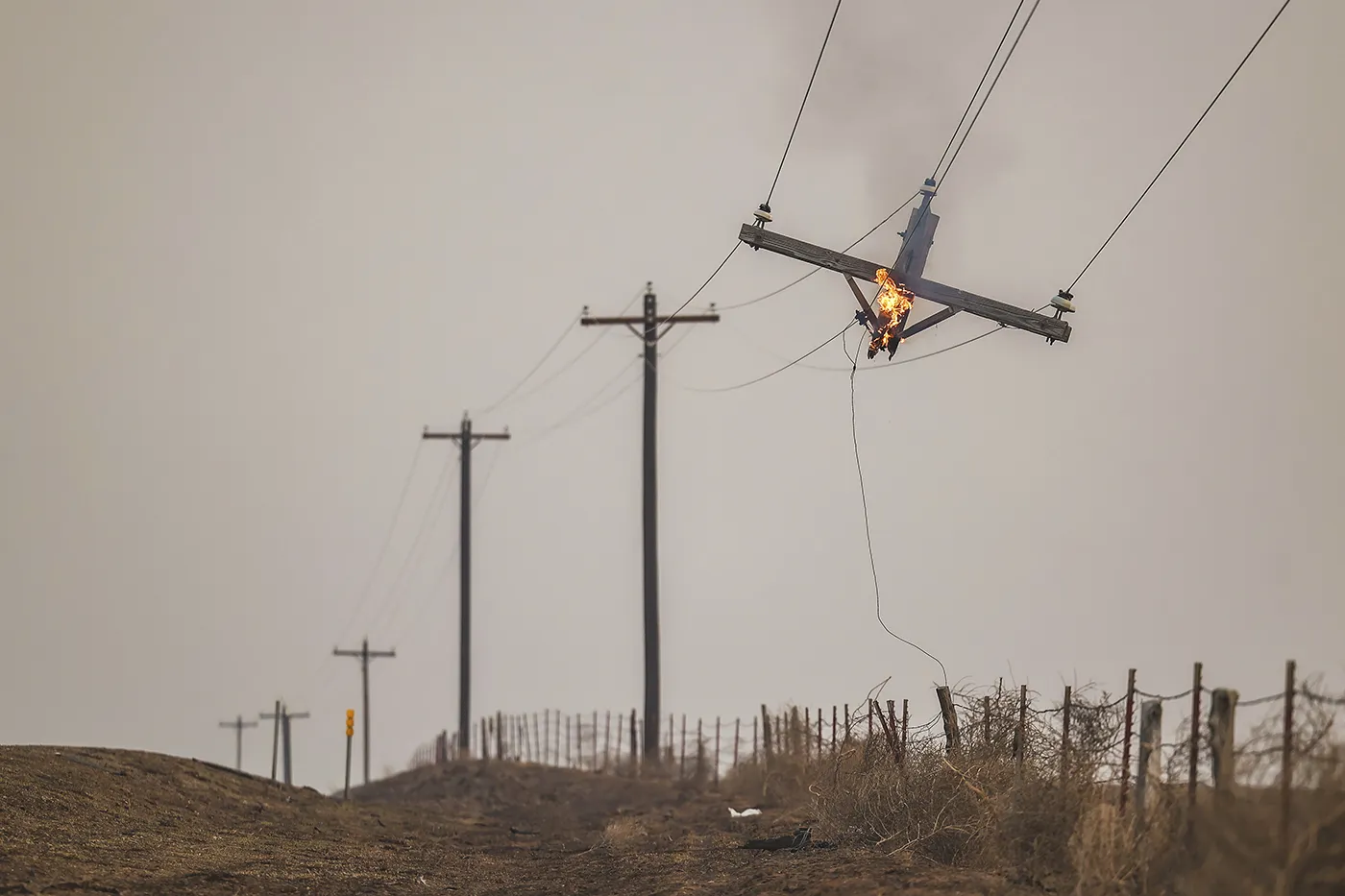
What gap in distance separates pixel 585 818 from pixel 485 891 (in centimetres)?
1290

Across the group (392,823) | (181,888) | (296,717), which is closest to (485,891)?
(181,888)

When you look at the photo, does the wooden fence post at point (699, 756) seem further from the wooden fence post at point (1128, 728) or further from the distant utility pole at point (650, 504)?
the wooden fence post at point (1128, 728)

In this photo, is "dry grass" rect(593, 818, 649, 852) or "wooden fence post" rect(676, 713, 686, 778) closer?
"dry grass" rect(593, 818, 649, 852)

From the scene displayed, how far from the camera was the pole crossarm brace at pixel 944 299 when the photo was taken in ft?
66.6

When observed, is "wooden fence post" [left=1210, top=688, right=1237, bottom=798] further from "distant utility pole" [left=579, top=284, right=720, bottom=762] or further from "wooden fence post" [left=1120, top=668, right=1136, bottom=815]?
"distant utility pole" [left=579, top=284, right=720, bottom=762]

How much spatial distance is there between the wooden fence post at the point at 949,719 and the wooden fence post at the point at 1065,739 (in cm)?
200

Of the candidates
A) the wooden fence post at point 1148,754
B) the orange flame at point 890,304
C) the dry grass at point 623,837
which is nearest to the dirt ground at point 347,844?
the dry grass at point 623,837

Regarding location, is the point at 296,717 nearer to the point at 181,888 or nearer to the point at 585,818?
the point at 585,818

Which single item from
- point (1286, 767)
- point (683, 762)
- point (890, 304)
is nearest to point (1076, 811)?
point (1286, 767)

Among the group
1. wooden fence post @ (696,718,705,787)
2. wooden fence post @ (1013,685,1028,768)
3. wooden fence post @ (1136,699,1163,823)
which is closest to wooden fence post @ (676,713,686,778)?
wooden fence post @ (696,718,705,787)

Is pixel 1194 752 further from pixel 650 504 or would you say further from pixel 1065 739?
pixel 650 504

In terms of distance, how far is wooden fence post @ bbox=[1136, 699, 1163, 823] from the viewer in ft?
39.9

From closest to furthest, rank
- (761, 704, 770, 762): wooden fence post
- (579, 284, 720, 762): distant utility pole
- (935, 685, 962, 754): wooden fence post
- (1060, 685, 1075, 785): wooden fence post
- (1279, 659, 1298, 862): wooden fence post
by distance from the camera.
Answer: (1279, 659, 1298, 862): wooden fence post < (1060, 685, 1075, 785): wooden fence post < (935, 685, 962, 754): wooden fence post < (761, 704, 770, 762): wooden fence post < (579, 284, 720, 762): distant utility pole

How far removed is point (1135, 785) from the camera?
490 inches
